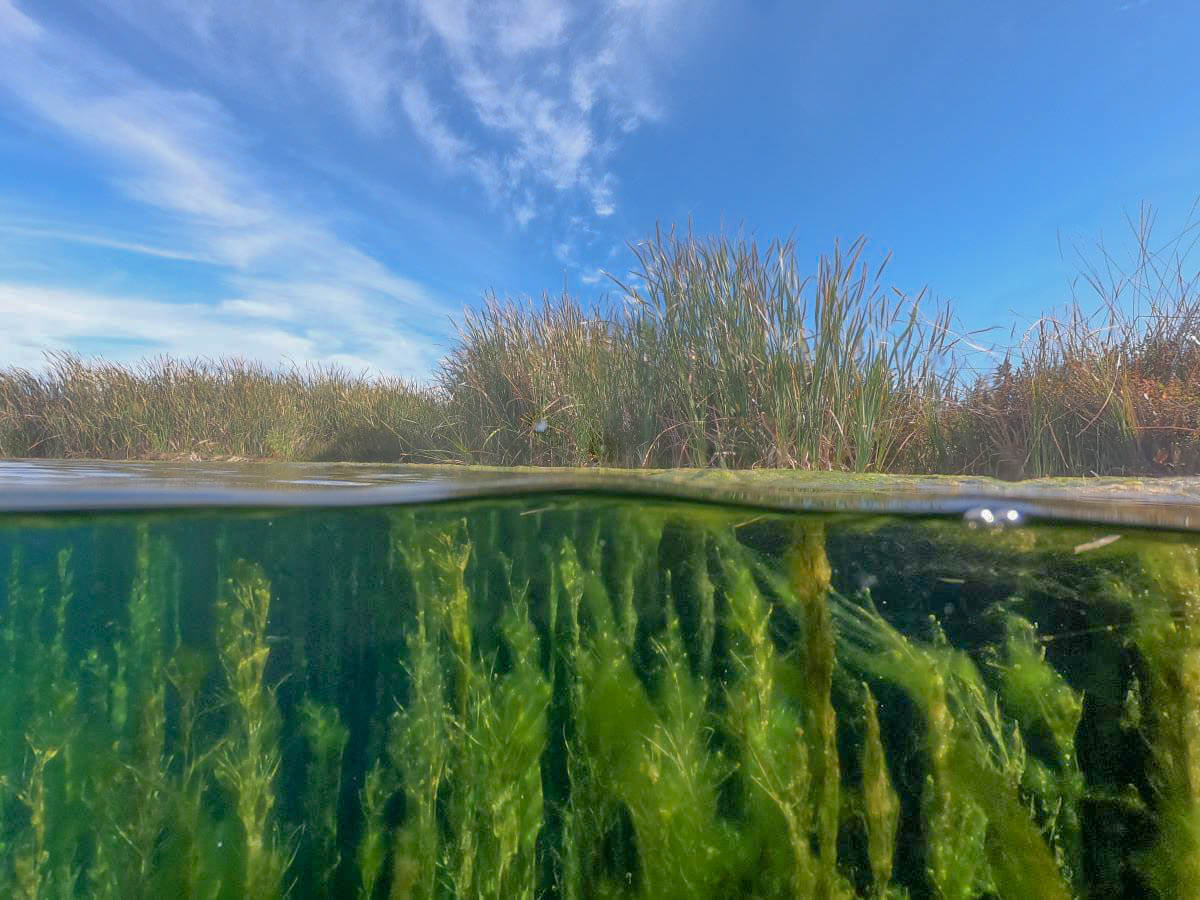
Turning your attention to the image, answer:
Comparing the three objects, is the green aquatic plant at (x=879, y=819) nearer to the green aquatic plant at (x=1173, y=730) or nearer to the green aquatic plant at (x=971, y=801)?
the green aquatic plant at (x=971, y=801)

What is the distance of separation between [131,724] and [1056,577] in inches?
228

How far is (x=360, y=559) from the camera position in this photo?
18.9 ft

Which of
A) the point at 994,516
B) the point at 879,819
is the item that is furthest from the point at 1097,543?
the point at 879,819

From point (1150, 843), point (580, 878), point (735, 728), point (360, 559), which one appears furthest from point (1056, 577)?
point (360, 559)

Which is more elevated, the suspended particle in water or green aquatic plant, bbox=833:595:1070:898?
the suspended particle in water

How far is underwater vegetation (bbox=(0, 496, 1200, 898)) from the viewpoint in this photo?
10.8 ft

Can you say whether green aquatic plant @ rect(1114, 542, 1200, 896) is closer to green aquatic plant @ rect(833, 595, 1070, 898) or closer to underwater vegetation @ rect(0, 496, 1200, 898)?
underwater vegetation @ rect(0, 496, 1200, 898)

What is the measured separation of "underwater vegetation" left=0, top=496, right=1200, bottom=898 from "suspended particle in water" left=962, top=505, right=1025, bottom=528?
11cm

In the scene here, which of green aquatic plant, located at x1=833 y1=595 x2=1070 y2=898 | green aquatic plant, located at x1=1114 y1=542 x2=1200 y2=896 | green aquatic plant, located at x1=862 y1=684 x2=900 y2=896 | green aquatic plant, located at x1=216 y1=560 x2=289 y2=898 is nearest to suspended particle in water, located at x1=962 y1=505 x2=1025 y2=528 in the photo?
green aquatic plant, located at x1=1114 y1=542 x2=1200 y2=896

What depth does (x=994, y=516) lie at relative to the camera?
4.24m

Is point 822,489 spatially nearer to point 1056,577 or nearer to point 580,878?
point 1056,577

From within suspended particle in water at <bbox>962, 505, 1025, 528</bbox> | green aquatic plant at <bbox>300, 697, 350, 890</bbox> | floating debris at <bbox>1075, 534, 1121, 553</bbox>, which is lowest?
green aquatic plant at <bbox>300, 697, 350, 890</bbox>

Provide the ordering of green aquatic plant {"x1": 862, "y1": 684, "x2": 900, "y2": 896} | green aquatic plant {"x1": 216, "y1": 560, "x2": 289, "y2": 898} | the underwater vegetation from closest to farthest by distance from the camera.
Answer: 1. green aquatic plant {"x1": 862, "y1": 684, "x2": 900, "y2": 896}
2. the underwater vegetation
3. green aquatic plant {"x1": 216, "y1": 560, "x2": 289, "y2": 898}

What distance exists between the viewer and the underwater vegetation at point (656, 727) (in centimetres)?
330
